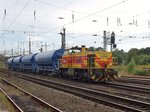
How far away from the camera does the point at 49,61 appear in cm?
3891

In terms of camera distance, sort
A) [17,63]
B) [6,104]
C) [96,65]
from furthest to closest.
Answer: [17,63]
[96,65]
[6,104]

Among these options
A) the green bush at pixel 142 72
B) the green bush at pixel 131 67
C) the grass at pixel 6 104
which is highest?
the green bush at pixel 131 67

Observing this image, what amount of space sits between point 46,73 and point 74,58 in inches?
538

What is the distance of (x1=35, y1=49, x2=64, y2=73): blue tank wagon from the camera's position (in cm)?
3691

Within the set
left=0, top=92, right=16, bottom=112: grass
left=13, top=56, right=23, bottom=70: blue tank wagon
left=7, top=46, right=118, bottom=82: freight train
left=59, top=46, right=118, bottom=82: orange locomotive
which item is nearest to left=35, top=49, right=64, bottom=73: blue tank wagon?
left=7, top=46, right=118, bottom=82: freight train

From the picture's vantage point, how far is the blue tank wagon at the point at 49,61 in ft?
121

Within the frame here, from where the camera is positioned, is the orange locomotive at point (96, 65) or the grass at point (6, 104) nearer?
the grass at point (6, 104)

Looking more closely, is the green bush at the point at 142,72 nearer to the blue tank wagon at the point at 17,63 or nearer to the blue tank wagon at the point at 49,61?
the blue tank wagon at the point at 49,61

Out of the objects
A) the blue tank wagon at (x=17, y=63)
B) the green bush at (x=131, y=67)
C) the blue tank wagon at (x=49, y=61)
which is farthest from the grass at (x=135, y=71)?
the blue tank wagon at (x=17, y=63)

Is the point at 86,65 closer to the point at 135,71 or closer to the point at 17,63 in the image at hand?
the point at 135,71

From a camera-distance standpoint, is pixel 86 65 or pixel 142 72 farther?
pixel 142 72

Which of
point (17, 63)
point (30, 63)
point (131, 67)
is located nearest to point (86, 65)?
point (131, 67)

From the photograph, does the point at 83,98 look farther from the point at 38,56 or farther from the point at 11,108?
the point at 38,56

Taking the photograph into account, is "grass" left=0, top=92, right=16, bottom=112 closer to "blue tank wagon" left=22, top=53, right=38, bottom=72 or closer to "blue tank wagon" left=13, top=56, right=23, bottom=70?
"blue tank wagon" left=22, top=53, right=38, bottom=72
